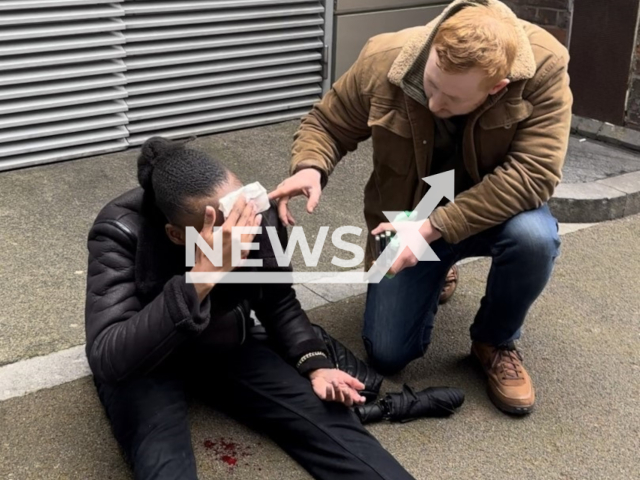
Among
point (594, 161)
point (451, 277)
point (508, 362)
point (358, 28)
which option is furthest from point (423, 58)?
point (358, 28)

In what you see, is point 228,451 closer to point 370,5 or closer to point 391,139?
point 391,139

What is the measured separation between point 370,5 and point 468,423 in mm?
3790

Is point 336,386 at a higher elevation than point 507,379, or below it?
higher

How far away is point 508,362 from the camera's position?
2.90m

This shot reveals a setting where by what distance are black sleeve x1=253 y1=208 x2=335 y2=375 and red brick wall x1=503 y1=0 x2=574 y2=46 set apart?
365 cm

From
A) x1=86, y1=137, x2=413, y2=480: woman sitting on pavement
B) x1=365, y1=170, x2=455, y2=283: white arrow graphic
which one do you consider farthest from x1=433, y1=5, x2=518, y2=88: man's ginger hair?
x1=86, y1=137, x2=413, y2=480: woman sitting on pavement

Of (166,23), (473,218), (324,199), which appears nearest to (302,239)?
(324,199)

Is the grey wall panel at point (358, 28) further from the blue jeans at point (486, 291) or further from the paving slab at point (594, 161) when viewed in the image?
the blue jeans at point (486, 291)

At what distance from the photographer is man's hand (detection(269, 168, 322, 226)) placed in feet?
8.54

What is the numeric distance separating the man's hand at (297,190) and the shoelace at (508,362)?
856 mm

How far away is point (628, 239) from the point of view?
4.22 m

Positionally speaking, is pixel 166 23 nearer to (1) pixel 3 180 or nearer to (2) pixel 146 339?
(1) pixel 3 180

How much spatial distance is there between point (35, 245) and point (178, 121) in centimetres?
175

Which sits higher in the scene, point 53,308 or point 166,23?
point 166,23
